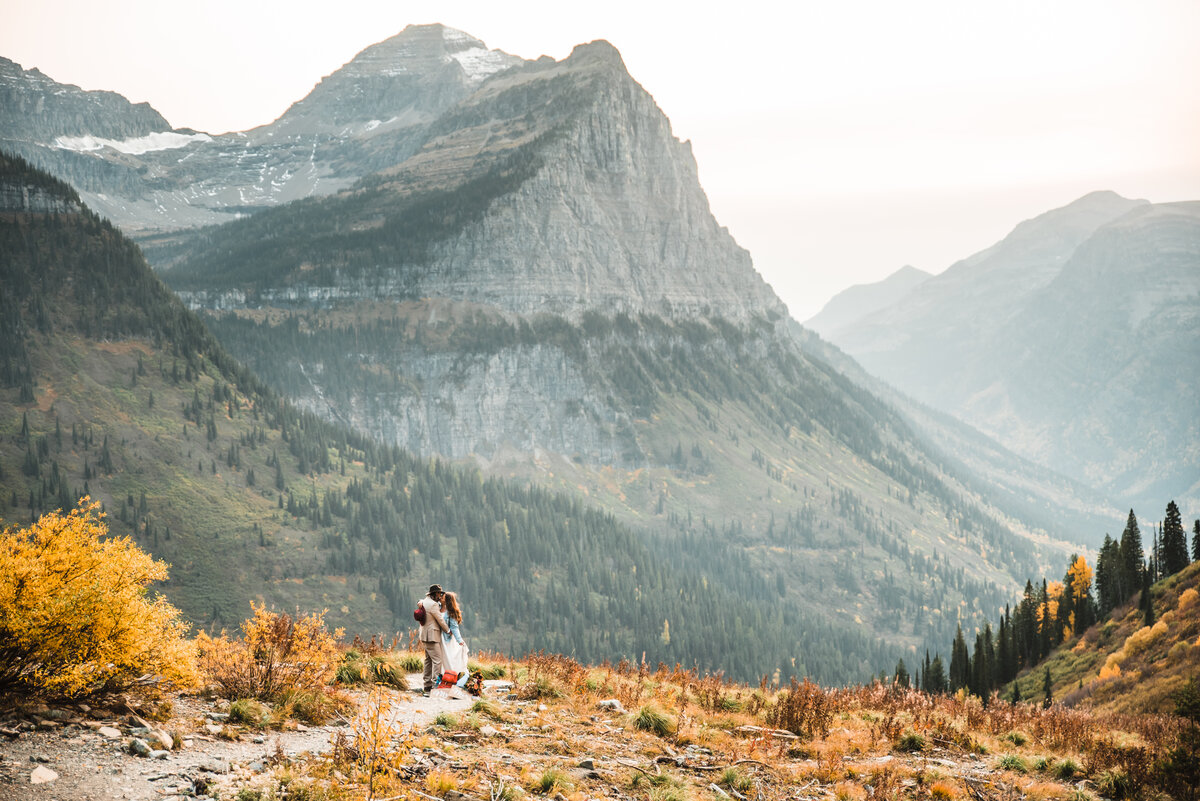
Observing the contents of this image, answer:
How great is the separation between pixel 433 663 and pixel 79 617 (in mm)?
9973

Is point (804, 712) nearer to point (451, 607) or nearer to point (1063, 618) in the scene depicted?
point (451, 607)

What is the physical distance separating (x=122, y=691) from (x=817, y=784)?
14.9m

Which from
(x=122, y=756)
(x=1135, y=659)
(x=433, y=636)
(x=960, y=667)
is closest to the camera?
(x=122, y=756)

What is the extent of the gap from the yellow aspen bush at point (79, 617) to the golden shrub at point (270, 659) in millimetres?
1639

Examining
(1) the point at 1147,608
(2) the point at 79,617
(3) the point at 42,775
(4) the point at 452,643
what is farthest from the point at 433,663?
(1) the point at 1147,608

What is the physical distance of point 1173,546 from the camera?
81.3 meters

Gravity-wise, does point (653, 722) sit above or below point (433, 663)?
below

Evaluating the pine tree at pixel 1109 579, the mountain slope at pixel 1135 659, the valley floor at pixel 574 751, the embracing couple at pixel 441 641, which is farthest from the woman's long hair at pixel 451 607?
the pine tree at pixel 1109 579

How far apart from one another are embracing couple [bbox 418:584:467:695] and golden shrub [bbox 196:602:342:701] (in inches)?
118

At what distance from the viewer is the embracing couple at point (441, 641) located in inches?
883

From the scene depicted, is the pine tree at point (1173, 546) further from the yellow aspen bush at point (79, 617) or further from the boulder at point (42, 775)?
the boulder at point (42, 775)

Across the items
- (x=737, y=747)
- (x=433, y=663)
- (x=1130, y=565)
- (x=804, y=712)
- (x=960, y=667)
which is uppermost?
(x=433, y=663)

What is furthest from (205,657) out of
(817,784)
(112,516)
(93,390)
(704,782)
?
(93,390)

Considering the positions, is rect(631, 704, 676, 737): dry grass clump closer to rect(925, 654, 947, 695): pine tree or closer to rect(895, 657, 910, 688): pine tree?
rect(895, 657, 910, 688): pine tree
